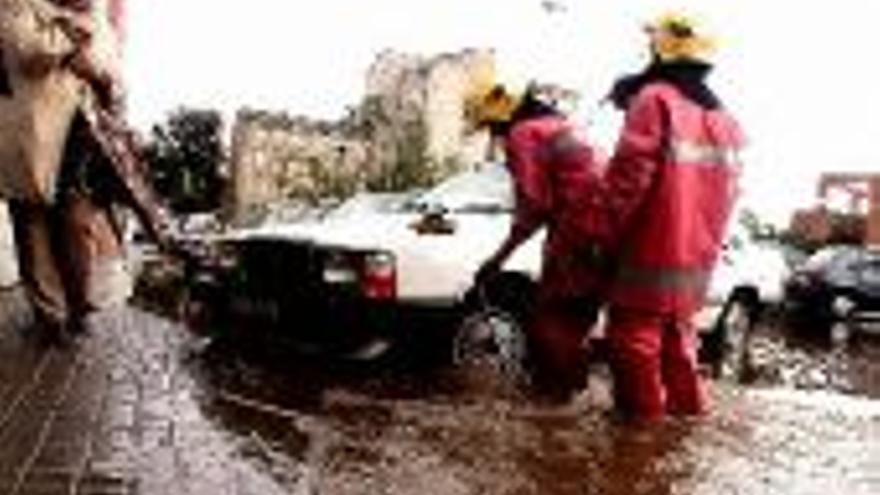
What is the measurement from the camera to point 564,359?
26.0ft

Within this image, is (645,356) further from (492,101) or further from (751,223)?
(751,223)

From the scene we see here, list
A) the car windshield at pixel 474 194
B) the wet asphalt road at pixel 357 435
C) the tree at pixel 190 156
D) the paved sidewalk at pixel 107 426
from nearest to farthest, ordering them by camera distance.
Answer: the paved sidewalk at pixel 107 426 < the wet asphalt road at pixel 357 435 < the car windshield at pixel 474 194 < the tree at pixel 190 156

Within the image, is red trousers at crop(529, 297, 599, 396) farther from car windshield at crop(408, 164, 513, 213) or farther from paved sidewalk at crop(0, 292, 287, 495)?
car windshield at crop(408, 164, 513, 213)

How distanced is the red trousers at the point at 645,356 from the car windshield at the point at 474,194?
341 centimetres

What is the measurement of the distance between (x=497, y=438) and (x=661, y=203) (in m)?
1.09

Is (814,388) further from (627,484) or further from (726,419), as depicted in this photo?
(627,484)

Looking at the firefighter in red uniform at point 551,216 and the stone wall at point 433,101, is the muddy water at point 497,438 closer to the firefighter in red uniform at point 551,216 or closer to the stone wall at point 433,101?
the firefighter in red uniform at point 551,216

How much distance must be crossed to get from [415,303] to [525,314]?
0.62 meters

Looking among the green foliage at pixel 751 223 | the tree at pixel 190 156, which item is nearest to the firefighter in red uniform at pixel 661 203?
the green foliage at pixel 751 223

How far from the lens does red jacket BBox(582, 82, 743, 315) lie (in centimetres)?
664

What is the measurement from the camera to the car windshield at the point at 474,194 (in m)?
10.6

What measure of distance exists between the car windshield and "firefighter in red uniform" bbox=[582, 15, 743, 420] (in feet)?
11.7

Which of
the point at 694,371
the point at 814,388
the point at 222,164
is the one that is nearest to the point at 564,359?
the point at 694,371

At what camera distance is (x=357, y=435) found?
6383mm
